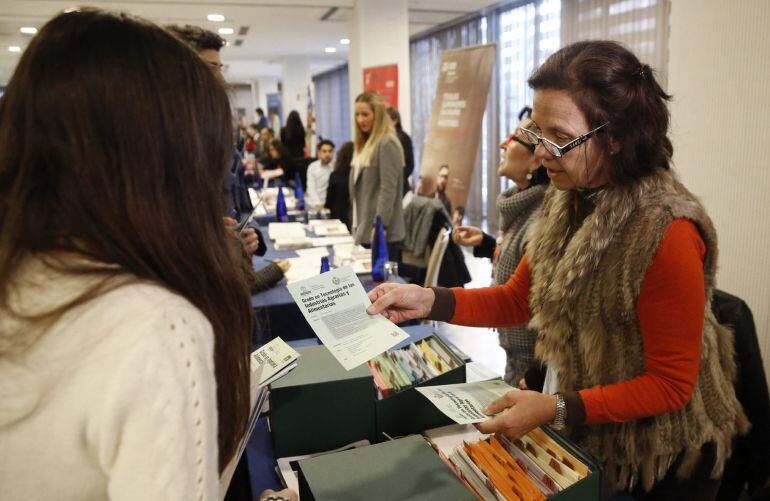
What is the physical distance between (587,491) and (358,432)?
1.61 ft

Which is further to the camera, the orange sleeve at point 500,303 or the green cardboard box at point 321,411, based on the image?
the orange sleeve at point 500,303

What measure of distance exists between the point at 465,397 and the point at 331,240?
262 centimetres

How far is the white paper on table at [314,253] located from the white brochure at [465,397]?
2020mm

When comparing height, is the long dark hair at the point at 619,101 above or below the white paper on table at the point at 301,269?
above

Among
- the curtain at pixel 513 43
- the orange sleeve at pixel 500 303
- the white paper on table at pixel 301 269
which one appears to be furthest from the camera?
the curtain at pixel 513 43

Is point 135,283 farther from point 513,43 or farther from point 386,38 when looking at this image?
point 513,43

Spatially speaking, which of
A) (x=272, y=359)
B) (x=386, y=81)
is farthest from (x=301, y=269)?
(x=386, y=81)

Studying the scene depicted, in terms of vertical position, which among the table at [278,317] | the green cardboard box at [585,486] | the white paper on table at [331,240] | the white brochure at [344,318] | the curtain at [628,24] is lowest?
the table at [278,317]

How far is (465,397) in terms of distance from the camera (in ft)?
3.69

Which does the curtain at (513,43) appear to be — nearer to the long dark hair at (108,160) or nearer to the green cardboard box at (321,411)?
Result: the green cardboard box at (321,411)

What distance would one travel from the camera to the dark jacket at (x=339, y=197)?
16.0ft

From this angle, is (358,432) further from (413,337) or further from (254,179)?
(254,179)

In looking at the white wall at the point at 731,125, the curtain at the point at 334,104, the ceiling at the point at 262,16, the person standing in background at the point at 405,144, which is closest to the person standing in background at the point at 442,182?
the person standing in background at the point at 405,144

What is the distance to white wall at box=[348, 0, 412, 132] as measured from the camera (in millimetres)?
6230
